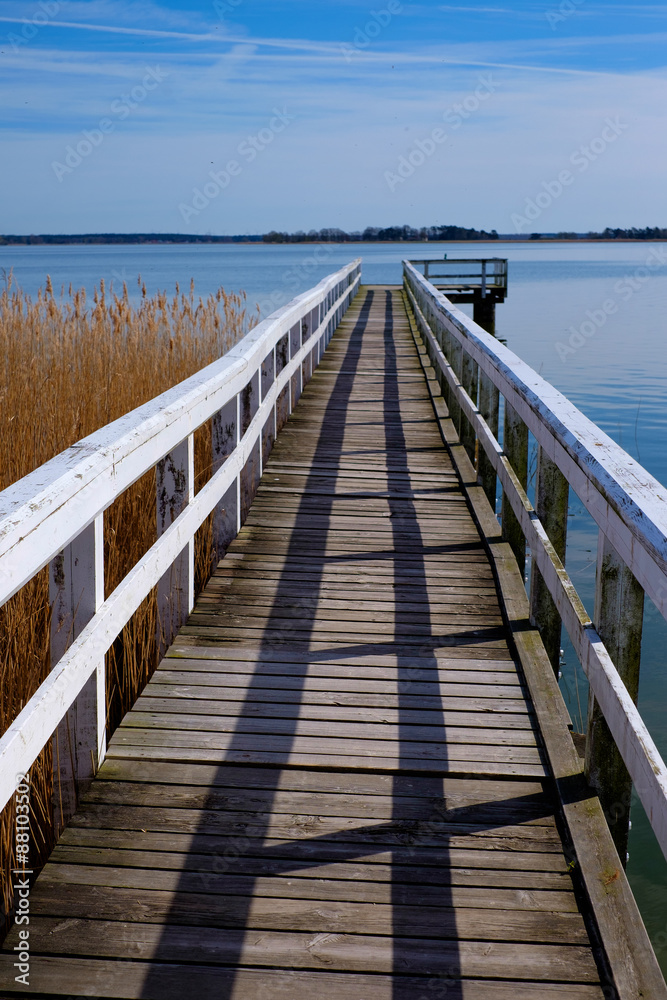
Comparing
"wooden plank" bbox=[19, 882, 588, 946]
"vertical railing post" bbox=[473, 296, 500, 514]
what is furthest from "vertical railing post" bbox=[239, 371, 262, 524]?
"wooden plank" bbox=[19, 882, 588, 946]

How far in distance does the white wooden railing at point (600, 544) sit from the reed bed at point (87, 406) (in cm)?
153

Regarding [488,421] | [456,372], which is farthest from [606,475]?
[456,372]

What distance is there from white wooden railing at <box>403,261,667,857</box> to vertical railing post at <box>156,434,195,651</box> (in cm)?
135

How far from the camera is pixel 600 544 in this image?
103 inches

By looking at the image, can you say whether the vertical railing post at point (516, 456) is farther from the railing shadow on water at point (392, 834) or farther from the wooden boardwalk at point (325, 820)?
the railing shadow on water at point (392, 834)

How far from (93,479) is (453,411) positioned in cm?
637

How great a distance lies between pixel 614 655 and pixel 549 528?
1145 mm

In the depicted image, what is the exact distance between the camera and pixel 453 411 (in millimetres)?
8500

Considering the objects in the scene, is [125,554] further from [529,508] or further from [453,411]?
[453,411]

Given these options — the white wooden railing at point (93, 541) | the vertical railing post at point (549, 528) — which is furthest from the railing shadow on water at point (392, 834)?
the white wooden railing at point (93, 541)

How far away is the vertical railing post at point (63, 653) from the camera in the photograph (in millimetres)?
2574

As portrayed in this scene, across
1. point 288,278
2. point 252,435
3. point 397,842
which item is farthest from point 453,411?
point 288,278

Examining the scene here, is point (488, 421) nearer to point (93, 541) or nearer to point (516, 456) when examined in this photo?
point (516, 456)

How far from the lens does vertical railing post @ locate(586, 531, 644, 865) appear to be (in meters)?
2.54
